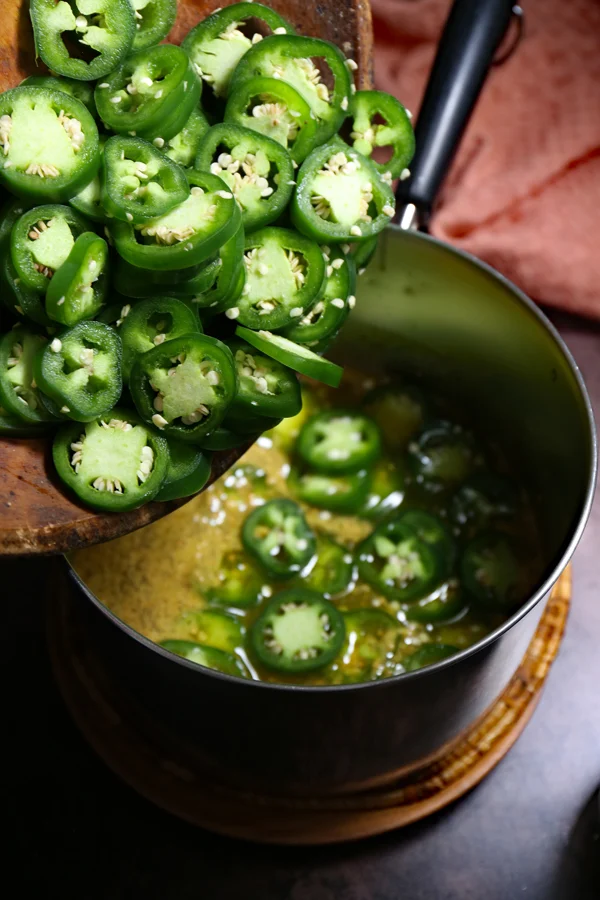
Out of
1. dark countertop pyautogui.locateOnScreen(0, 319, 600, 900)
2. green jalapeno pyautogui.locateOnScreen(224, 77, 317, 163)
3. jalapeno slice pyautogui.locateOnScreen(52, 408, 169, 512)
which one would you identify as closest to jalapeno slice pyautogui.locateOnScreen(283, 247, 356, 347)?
green jalapeno pyautogui.locateOnScreen(224, 77, 317, 163)

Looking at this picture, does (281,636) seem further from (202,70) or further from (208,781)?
(202,70)

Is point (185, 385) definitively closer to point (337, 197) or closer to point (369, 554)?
point (337, 197)

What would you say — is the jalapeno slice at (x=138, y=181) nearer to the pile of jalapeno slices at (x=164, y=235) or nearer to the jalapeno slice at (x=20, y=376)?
the pile of jalapeno slices at (x=164, y=235)

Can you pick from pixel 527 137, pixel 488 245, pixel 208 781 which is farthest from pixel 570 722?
pixel 527 137

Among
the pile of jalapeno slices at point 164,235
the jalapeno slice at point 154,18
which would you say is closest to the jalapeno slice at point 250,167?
the pile of jalapeno slices at point 164,235

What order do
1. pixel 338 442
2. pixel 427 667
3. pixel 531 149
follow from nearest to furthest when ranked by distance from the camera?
1. pixel 427 667
2. pixel 338 442
3. pixel 531 149

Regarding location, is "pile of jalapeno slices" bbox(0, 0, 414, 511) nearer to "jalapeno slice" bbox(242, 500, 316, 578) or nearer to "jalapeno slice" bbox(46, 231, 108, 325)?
"jalapeno slice" bbox(46, 231, 108, 325)

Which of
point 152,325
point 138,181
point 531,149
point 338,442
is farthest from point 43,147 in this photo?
point 531,149
